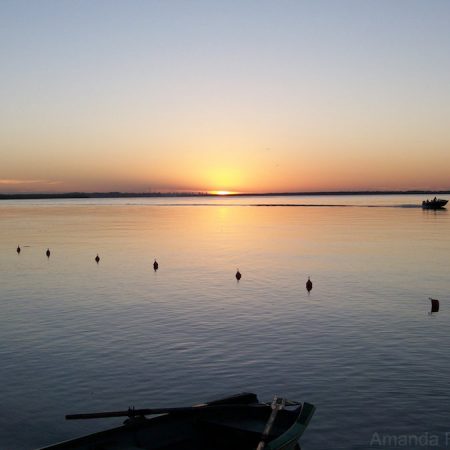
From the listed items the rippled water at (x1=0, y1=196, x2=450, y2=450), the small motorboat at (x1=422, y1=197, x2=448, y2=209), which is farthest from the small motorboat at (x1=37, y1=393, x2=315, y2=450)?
the small motorboat at (x1=422, y1=197, x2=448, y2=209)

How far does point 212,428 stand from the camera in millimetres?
15367

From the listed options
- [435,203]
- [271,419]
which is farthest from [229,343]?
[435,203]

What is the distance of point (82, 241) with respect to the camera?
3563 inches

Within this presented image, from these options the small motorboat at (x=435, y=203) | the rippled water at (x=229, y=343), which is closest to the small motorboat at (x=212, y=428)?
the rippled water at (x=229, y=343)

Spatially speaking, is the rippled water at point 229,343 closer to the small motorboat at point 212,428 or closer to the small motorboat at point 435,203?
the small motorboat at point 212,428

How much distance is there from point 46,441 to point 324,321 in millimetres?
19653

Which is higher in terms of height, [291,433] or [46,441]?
[291,433]

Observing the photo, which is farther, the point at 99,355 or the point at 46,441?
the point at 99,355

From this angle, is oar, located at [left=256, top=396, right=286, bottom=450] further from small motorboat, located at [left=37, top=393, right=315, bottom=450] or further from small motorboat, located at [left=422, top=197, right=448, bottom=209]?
small motorboat, located at [left=422, top=197, right=448, bottom=209]

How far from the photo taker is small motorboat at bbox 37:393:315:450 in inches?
564

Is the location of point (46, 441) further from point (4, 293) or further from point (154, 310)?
point (4, 293)

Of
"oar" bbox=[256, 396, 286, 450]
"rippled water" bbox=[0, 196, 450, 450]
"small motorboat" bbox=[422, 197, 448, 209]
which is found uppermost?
"small motorboat" bbox=[422, 197, 448, 209]

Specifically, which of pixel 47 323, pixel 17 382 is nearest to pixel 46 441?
pixel 17 382

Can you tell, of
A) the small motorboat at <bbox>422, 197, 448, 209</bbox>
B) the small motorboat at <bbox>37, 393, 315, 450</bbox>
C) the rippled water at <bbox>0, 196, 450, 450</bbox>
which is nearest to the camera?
the small motorboat at <bbox>37, 393, 315, 450</bbox>
